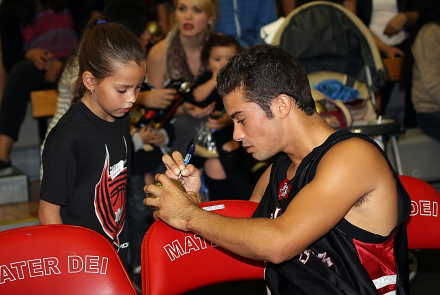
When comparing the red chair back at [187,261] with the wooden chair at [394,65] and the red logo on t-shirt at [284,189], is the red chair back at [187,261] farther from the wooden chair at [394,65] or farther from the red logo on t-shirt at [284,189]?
the wooden chair at [394,65]

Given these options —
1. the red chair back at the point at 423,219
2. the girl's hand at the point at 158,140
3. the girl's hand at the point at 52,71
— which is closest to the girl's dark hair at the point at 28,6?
the girl's hand at the point at 52,71

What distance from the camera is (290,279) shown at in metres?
1.65

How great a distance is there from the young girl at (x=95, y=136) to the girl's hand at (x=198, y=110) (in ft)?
4.50

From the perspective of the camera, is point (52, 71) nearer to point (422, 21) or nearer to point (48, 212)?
point (48, 212)

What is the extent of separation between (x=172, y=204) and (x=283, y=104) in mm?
494

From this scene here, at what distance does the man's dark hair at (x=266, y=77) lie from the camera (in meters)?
1.63

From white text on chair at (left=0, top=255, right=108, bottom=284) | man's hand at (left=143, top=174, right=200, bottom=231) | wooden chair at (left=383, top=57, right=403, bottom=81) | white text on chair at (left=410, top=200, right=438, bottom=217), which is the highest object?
man's hand at (left=143, top=174, right=200, bottom=231)

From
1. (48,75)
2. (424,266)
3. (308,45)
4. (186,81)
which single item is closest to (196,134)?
(186,81)

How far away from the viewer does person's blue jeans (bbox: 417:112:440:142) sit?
4.11m

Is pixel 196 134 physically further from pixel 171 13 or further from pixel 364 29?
pixel 171 13

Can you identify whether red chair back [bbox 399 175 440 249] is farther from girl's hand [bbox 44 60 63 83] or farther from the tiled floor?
girl's hand [bbox 44 60 63 83]

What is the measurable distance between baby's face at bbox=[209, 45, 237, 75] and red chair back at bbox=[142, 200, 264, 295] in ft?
5.46

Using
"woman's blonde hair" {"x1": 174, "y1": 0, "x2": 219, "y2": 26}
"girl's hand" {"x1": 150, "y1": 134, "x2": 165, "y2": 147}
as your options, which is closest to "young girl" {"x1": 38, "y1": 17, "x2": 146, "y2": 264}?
"girl's hand" {"x1": 150, "y1": 134, "x2": 165, "y2": 147}

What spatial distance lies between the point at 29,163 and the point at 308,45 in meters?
2.61
